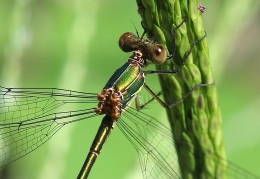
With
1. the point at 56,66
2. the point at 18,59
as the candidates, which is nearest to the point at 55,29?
the point at 56,66

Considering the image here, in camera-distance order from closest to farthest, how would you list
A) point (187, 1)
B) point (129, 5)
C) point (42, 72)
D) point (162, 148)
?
1. point (187, 1)
2. point (162, 148)
3. point (42, 72)
4. point (129, 5)

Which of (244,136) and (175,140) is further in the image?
(244,136)

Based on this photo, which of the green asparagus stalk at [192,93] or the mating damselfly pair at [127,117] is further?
the mating damselfly pair at [127,117]

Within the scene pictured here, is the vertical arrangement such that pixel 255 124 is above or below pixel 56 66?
below

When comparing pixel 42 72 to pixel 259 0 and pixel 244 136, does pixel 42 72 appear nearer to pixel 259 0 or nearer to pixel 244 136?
pixel 244 136

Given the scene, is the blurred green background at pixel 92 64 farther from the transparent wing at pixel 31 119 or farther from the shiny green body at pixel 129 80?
the shiny green body at pixel 129 80

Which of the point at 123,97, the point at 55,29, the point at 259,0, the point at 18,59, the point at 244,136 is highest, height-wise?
the point at 55,29

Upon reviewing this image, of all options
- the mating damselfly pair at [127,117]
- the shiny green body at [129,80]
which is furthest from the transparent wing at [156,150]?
the shiny green body at [129,80]
